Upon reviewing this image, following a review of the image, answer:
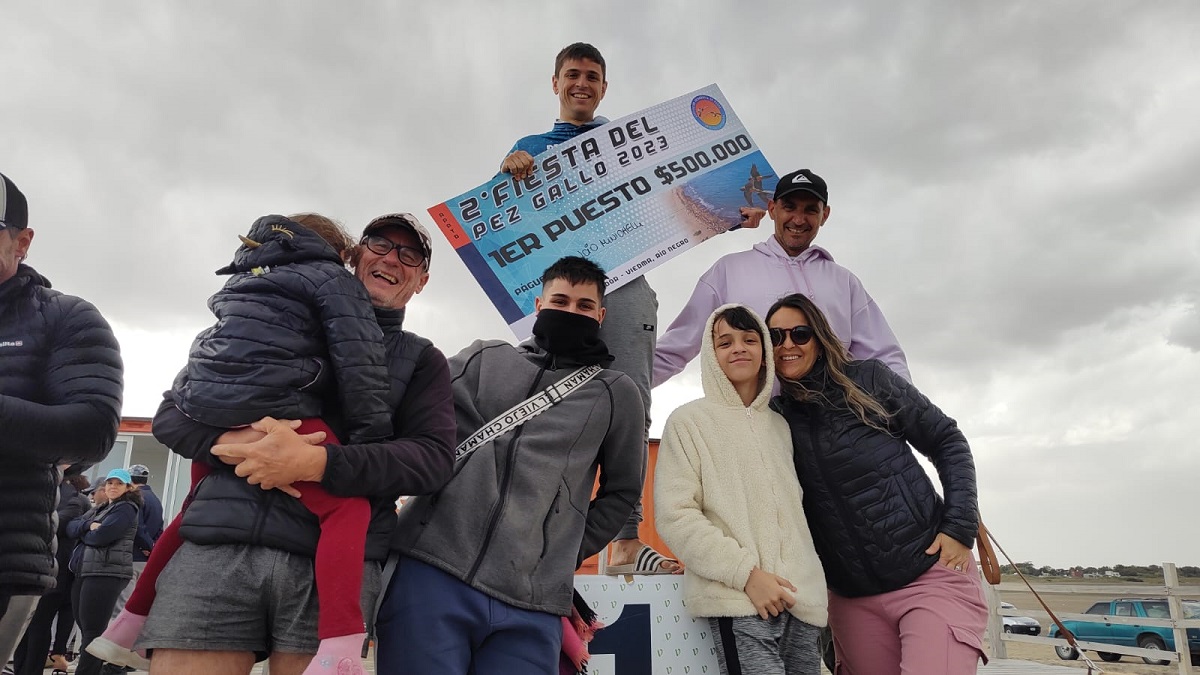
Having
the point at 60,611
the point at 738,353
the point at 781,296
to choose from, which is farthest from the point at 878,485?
the point at 60,611

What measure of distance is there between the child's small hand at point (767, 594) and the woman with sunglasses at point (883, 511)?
37 centimetres

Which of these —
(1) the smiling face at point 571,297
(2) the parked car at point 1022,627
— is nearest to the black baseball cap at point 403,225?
(1) the smiling face at point 571,297

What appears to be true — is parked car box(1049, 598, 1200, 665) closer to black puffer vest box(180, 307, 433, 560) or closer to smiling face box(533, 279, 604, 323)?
smiling face box(533, 279, 604, 323)

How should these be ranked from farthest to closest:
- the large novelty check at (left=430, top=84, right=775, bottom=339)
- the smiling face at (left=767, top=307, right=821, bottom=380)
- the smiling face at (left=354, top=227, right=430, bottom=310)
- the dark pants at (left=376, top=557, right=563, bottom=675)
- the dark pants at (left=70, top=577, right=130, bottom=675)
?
the dark pants at (left=70, top=577, right=130, bottom=675), the large novelty check at (left=430, top=84, right=775, bottom=339), the smiling face at (left=767, top=307, right=821, bottom=380), the smiling face at (left=354, top=227, right=430, bottom=310), the dark pants at (left=376, top=557, right=563, bottom=675)

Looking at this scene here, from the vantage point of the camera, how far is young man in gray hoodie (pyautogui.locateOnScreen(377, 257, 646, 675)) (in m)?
1.78

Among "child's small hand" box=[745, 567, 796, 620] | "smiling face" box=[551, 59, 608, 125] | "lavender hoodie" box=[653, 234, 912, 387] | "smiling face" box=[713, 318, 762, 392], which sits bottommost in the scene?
"child's small hand" box=[745, 567, 796, 620]

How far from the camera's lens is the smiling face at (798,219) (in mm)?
3371

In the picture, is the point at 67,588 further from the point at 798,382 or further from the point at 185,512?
the point at 798,382

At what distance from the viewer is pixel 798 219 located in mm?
3379

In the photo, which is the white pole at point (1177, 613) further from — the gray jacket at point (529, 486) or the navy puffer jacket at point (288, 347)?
the navy puffer jacket at point (288, 347)

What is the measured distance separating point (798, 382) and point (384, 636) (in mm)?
1723

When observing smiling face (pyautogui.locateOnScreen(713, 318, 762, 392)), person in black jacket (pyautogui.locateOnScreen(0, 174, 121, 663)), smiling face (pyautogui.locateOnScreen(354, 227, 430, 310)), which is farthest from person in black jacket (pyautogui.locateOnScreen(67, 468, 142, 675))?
smiling face (pyautogui.locateOnScreen(713, 318, 762, 392))

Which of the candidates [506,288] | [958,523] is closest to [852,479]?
[958,523]

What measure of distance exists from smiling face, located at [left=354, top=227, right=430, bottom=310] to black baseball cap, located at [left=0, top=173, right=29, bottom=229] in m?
0.86
